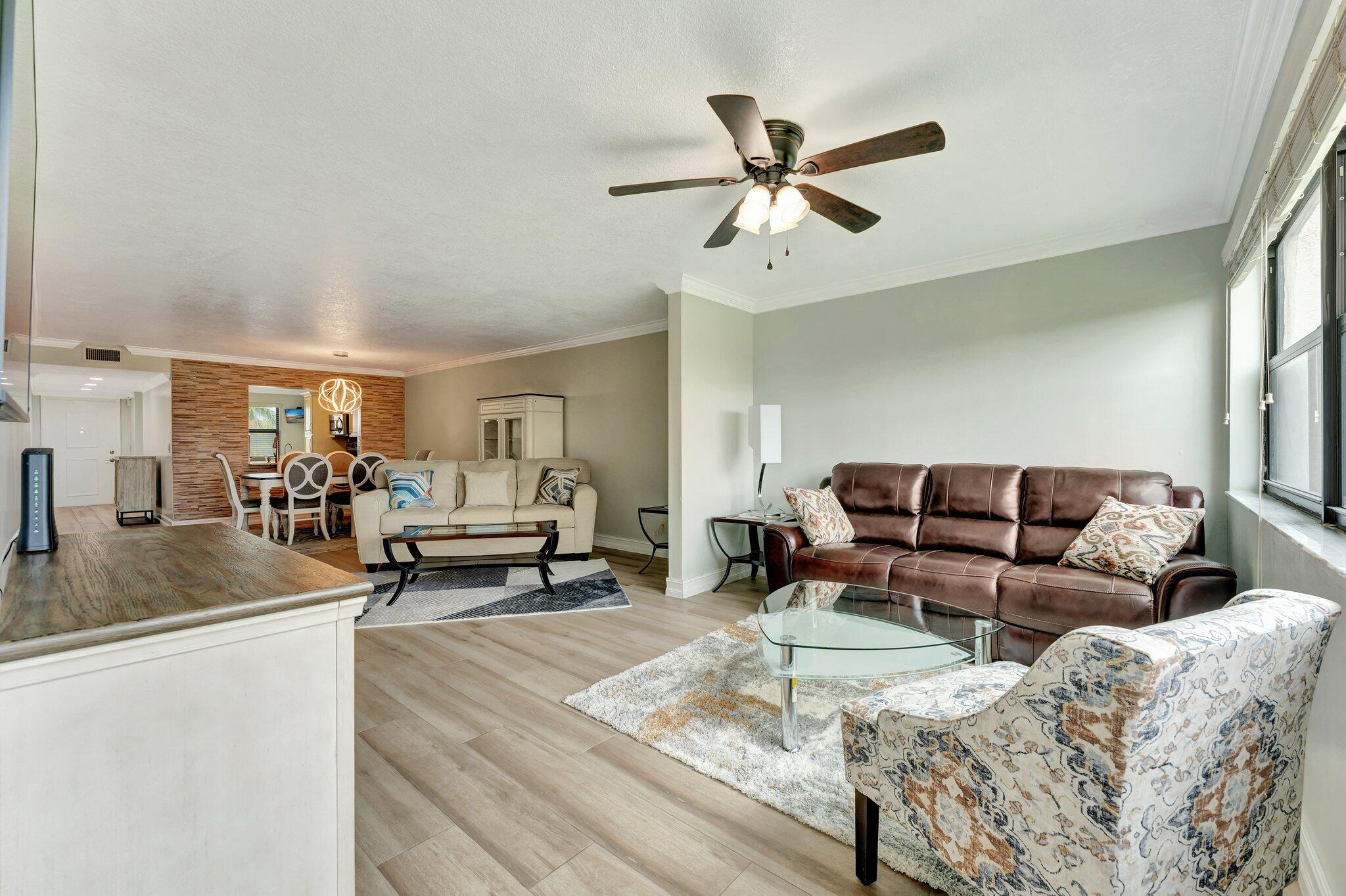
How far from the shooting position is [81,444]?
9.68 m

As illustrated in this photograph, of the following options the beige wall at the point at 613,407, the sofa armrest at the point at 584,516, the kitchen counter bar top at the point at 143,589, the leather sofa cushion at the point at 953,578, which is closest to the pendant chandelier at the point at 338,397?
the beige wall at the point at 613,407

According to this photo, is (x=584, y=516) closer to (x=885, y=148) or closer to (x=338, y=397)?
(x=338, y=397)

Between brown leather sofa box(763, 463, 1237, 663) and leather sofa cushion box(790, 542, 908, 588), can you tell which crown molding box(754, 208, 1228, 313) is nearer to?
brown leather sofa box(763, 463, 1237, 663)

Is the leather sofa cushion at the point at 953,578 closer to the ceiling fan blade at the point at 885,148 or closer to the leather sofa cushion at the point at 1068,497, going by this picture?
the leather sofa cushion at the point at 1068,497

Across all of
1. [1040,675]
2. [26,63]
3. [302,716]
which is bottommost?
[302,716]

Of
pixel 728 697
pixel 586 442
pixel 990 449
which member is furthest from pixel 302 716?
pixel 586 442

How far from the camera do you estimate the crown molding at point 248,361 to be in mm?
6711

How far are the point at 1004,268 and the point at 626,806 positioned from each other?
12.7 ft

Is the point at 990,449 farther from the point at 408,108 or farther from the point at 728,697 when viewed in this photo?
the point at 408,108

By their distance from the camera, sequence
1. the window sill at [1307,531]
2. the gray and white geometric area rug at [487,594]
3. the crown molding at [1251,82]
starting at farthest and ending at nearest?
1. the gray and white geometric area rug at [487,594]
2. the crown molding at [1251,82]
3. the window sill at [1307,531]

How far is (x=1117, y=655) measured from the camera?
879 millimetres

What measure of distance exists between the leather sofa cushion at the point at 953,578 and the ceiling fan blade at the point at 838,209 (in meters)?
1.93

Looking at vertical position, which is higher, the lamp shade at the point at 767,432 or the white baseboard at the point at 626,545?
the lamp shade at the point at 767,432

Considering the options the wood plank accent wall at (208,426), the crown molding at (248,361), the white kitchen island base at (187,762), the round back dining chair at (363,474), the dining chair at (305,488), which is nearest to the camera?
the white kitchen island base at (187,762)
